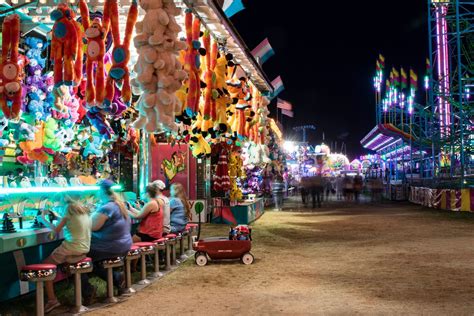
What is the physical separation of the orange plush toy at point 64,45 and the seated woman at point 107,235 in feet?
5.16

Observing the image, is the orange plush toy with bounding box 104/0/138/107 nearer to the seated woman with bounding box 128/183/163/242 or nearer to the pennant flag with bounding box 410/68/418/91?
the seated woman with bounding box 128/183/163/242

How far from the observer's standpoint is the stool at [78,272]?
6.48 m

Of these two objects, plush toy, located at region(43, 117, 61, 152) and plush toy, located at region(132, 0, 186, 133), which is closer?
plush toy, located at region(132, 0, 186, 133)

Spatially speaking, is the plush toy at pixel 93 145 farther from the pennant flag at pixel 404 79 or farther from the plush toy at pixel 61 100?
the pennant flag at pixel 404 79

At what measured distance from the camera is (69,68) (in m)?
6.87

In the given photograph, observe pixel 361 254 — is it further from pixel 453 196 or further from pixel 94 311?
pixel 453 196

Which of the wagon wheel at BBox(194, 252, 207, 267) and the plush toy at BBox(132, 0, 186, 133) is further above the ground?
the plush toy at BBox(132, 0, 186, 133)

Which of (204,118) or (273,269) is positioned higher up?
(204,118)

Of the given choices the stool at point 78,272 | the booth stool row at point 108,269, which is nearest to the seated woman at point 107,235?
the booth stool row at point 108,269

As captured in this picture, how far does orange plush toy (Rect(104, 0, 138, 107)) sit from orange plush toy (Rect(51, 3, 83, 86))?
0.48m

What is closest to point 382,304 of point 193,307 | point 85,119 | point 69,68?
point 193,307

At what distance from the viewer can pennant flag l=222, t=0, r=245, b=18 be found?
1491 centimetres

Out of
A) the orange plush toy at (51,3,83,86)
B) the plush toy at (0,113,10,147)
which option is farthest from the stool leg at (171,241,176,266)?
the orange plush toy at (51,3,83,86)

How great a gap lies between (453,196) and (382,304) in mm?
17641
